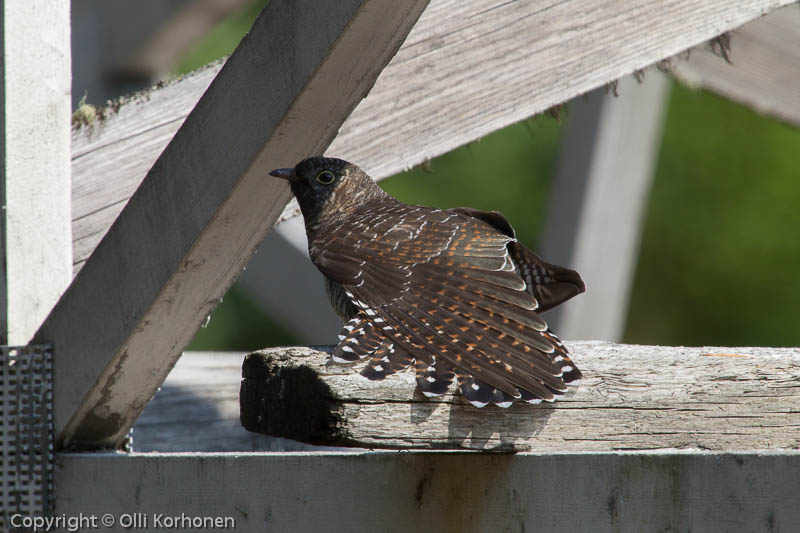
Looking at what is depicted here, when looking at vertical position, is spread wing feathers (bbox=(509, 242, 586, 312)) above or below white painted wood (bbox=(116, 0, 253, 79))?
below

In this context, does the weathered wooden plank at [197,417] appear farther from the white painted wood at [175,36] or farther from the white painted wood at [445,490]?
the white painted wood at [175,36]

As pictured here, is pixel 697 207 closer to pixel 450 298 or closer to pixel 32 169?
pixel 32 169

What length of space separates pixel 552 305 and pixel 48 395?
945mm

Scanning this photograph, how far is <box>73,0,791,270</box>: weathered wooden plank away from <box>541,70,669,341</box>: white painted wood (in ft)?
8.38

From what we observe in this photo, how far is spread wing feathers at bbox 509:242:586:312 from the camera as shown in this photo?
1.77 meters

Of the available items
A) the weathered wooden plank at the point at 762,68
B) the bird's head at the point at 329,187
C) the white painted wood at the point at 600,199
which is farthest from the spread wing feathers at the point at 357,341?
the white painted wood at the point at 600,199

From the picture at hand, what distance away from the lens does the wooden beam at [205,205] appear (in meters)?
1.48

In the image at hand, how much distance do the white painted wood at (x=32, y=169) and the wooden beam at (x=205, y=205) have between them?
5.2 inches

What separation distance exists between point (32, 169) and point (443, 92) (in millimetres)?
833

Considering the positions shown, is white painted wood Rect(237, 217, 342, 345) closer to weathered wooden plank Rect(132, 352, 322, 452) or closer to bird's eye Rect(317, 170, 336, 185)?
weathered wooden plank Rect(132, 352, 322, 452)

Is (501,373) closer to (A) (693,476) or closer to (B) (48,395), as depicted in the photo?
(A) (693,476)

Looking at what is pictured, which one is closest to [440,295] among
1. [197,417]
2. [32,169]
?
[32,169]

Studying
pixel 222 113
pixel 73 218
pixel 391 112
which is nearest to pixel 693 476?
pixel 222 113

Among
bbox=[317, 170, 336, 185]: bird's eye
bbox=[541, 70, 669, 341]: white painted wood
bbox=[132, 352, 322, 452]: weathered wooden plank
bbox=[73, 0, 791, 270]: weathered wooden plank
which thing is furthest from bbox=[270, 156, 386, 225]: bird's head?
bbox=[541, 70, 669, 341]: white painted wood
